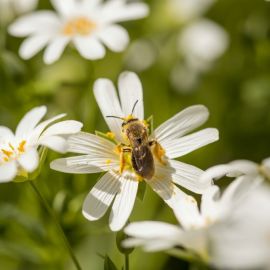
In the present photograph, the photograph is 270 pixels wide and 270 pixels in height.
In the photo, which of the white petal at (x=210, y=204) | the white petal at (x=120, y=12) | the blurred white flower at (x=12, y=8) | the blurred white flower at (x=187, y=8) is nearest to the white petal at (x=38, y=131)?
the white petal at (x=210, y=204)

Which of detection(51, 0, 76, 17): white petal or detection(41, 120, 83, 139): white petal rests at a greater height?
detection(51, 0, 76, 17): white petal

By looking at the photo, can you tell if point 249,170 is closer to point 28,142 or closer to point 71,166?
point 71,166

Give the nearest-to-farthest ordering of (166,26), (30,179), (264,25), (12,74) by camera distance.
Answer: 1. (30,179)
2. (12,74)
3. (264,25)
4. (166,26)

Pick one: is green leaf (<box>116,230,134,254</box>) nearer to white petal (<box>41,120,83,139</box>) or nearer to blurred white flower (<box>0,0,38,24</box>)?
white petal (<box>41,120,83,139</box>)

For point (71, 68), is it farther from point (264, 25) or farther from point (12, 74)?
point (264, 25)

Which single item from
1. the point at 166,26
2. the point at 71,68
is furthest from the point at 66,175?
the point at 166,26

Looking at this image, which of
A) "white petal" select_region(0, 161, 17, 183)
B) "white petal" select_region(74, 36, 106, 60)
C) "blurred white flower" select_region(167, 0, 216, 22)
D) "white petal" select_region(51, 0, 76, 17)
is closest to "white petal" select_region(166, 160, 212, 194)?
"white petal" select_region(0, 161, 17, 183)
